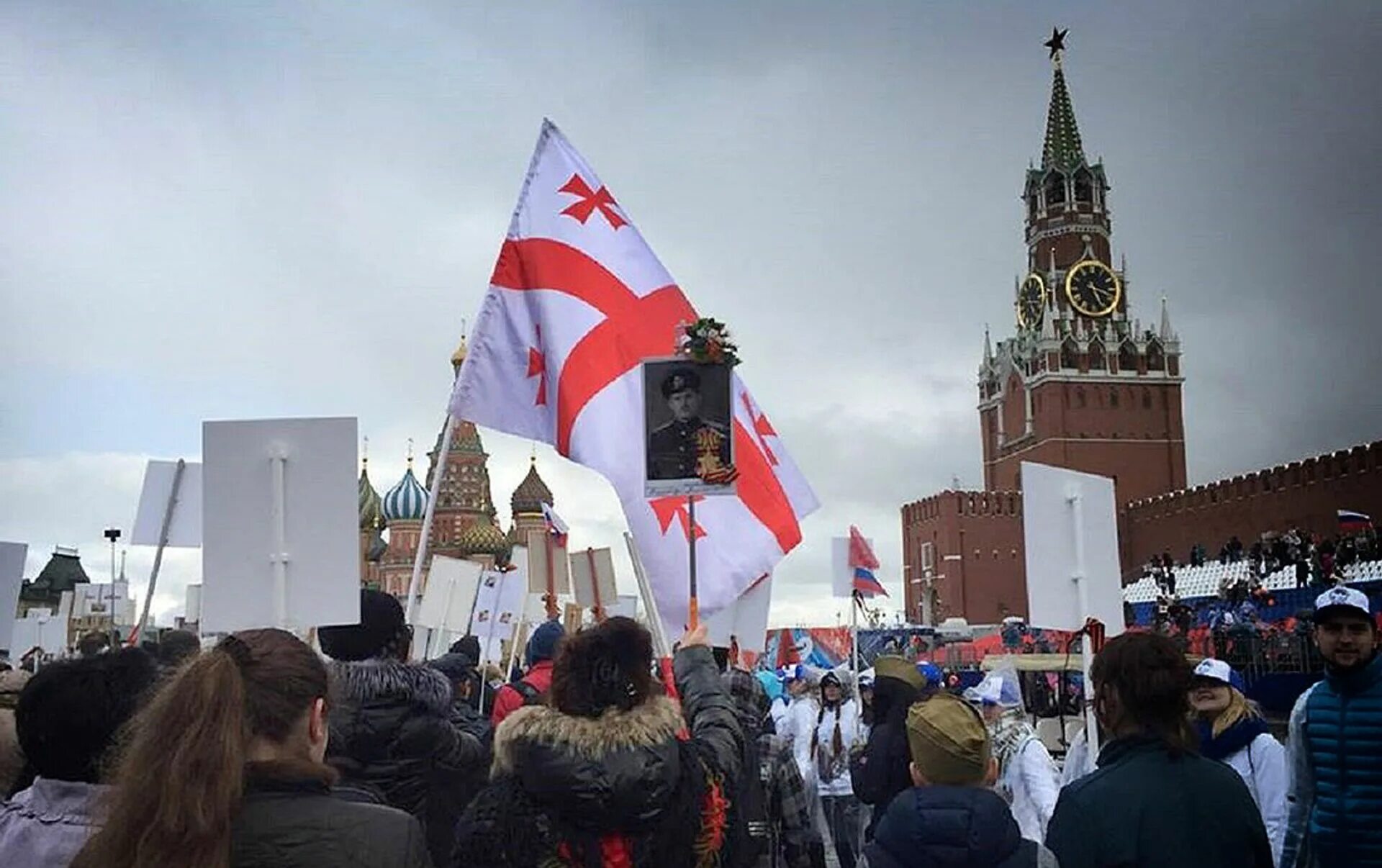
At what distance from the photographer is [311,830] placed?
2121 mm

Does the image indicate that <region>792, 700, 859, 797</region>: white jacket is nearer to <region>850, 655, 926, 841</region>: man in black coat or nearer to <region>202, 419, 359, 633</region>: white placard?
<region>850, 655, 926, 841</region>: man in black coat

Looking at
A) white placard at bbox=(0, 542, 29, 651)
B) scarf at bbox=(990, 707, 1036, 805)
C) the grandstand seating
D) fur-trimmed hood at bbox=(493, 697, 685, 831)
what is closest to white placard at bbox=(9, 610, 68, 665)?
white placard at bbox=(0, 542, 29, 651)

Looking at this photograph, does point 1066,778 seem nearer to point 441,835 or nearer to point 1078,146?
point 441,835

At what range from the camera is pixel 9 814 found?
Answer: 2.70 m

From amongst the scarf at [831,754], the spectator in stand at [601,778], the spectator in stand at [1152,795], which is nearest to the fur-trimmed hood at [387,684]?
the spectator in stand at [601,778]

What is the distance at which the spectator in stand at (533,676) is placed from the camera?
5.50 m

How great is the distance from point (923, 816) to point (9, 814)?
2.01 meters

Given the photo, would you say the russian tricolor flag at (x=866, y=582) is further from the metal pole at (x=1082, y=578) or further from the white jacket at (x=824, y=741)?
the metal pole at (x=1082, y=578)

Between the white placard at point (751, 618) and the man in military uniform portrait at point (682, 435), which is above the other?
the man in military uniform portrait at point (682, 435)

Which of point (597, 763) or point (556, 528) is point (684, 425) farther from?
point (556, 528)

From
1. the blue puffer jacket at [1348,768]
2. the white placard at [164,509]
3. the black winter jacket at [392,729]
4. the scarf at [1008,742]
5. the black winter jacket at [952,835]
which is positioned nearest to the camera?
the black winter jacket at [952,835]

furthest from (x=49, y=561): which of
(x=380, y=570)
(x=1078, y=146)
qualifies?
(x=1078, y=146)

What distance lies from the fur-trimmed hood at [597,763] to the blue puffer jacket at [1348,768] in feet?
7.22

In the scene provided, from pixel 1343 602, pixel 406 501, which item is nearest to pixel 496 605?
pixel 1343 602
